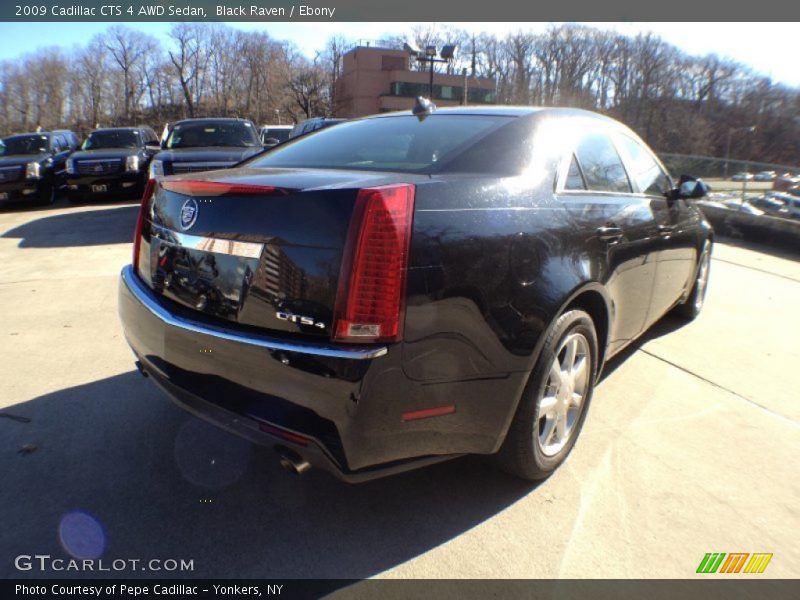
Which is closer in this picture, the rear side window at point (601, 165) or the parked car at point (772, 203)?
the rear side window at point (601, 165)

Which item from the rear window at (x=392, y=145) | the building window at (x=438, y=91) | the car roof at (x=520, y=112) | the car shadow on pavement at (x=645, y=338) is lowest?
the car shadow on pavement at (x=645, y=338)

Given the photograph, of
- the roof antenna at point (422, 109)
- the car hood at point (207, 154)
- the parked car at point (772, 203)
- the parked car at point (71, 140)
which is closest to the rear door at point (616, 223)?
the roof antenna at point (422, 109)

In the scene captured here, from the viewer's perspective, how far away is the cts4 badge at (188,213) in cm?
223

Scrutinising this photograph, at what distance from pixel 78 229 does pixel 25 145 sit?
252 inches

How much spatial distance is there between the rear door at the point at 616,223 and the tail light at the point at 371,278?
1075 millimetres

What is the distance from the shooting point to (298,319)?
193 cm

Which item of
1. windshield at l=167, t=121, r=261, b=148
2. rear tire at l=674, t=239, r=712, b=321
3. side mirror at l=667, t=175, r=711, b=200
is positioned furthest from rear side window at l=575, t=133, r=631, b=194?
windshield at l=167, t=121, r=261, b=148

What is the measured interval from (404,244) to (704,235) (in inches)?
147

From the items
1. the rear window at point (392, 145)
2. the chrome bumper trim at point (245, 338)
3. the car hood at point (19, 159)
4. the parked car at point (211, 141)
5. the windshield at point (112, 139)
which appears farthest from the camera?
the windshield at point (112, 139)

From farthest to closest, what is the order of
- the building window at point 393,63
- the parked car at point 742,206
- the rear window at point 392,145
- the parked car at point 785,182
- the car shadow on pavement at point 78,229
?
the building window at point 393,63, the parked car at point 742,206, the parked car at point 785,182, the car shadow on pavement at point 78,229, the rear window at point 392,145

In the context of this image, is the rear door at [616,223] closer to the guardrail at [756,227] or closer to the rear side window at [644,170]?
the rear side window at [644,170]

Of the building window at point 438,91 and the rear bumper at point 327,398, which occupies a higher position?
the building window at point 438,91

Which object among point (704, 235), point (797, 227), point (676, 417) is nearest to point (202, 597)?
point (676, 417)

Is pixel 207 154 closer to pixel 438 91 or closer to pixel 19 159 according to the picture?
pixel 19 159
